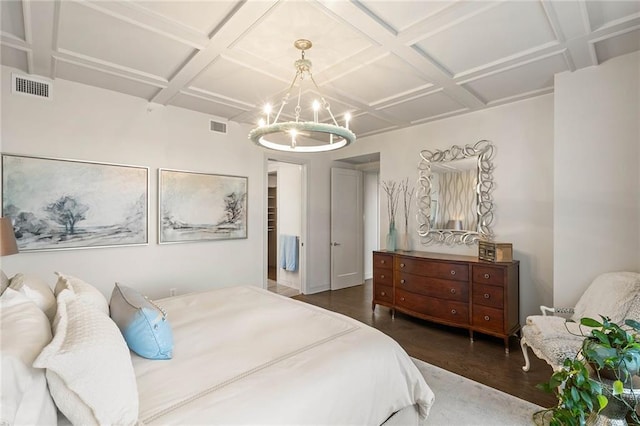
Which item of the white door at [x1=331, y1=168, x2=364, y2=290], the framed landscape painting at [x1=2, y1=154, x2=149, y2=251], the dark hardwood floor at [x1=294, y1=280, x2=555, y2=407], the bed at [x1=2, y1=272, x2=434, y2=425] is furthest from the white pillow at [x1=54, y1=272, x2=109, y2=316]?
the white door at [x1=331, y1=168, x2=364, y2=290]

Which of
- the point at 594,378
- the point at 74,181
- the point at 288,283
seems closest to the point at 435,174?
the point at 594,378

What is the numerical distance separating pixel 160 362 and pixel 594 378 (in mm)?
2343

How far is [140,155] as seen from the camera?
349 cm

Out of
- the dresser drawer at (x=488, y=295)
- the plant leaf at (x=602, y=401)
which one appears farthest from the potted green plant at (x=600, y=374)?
the dresser drawer at (x=488, y=295)

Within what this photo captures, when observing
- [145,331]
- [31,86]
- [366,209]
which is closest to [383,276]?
[366,209]

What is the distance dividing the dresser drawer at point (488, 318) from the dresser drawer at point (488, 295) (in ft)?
0.17

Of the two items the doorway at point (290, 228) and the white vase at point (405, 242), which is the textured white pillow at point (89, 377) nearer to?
the white vase at point (405, 242)

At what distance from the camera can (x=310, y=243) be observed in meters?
5.27

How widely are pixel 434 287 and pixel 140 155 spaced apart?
3768 mm

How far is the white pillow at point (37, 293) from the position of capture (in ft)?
4.85

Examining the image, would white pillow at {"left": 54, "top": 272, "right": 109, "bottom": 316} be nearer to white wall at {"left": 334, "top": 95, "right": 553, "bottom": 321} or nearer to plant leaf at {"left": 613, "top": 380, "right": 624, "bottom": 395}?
plant leaf at {"left": 613, "top": 380, "right": 624, "bottom": 395}

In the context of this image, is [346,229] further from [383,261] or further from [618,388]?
[618,388]

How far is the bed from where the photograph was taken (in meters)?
1.07

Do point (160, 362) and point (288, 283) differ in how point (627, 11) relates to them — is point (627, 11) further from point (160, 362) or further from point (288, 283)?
point (288, 283)
